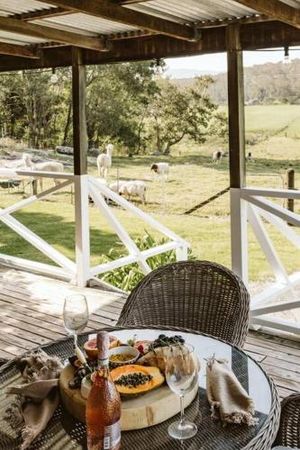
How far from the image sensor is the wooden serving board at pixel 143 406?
141cm

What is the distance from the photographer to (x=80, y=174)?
4.98 m

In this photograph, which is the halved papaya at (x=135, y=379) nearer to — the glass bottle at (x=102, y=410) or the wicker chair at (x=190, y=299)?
the glass bottle at (x=102, y=410)

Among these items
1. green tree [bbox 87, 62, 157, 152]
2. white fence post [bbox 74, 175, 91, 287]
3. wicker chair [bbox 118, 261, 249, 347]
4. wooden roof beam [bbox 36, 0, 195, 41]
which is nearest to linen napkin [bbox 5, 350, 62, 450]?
wicker chair [bbox 118, 261, 249, 347]

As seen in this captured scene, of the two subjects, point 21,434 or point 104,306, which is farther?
point 104,306

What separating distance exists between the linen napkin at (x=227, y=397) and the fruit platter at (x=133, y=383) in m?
0.06

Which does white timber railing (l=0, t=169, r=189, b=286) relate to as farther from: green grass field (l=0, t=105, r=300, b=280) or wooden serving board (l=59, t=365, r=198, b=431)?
wooden serving board (l=59, t=365, r=198, b=431)

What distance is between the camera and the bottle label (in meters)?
1.27

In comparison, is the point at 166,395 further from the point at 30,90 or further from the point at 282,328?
the point at 30,90

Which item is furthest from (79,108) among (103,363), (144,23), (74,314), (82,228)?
(103,363)

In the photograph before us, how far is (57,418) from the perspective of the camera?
1497mm

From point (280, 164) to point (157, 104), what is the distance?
232cm

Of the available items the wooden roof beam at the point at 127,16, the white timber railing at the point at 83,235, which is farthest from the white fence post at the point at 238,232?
the white timber railing at the point at 83,235

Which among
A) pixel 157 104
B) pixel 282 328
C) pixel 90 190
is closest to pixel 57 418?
pixel 282 328

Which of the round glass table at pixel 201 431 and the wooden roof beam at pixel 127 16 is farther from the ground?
the wooden roof beam at pixel 127 16
